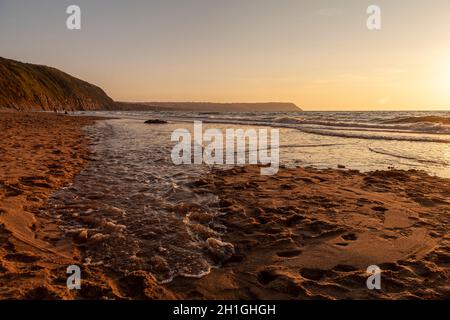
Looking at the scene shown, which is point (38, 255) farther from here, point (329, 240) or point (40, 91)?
point (40, 91)

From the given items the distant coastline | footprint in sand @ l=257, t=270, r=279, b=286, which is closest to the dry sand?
footprint in sand @ l=257, t=270, r=279, b=286

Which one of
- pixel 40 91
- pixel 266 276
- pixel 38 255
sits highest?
pixel 40 91

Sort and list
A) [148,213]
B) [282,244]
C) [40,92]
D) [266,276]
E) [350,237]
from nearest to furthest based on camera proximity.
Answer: [266,276] → [282,244] → [350,237] → [148,213] → [40,92]

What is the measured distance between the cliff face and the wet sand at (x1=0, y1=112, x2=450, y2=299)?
289 feet

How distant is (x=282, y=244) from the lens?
4.28 metres

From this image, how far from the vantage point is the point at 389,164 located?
35.2 ft

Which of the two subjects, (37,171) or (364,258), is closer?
(364,258)

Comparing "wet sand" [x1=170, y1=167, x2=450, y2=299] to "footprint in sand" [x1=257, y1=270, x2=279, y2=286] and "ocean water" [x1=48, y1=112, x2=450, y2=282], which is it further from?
"ocean water" [x1=48, y1=112, x2=450, y2=282]

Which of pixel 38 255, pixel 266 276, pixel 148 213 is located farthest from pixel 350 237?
pixel 38 255

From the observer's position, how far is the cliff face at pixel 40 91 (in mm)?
82312

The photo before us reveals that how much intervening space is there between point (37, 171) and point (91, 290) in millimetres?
5953

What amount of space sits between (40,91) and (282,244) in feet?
379
